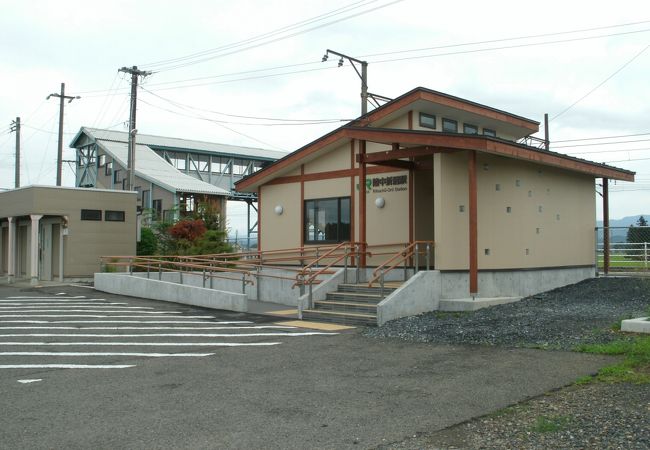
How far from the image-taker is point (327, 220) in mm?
19125

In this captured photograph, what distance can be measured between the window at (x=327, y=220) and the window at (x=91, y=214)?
11.4m

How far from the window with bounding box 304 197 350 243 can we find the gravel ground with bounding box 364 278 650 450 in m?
5.63

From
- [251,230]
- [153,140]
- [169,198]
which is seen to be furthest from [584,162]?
[153,140]

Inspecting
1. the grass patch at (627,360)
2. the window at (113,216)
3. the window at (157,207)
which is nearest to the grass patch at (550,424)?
the grass patch at (627,360)

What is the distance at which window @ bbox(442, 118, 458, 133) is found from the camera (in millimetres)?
18183

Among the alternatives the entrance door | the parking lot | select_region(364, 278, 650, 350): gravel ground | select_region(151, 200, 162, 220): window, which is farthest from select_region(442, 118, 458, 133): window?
select_region(151, 200, 162, 220): window

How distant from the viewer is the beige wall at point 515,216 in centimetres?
1466

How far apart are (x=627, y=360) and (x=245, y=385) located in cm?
516

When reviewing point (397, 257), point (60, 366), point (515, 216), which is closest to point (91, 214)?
point (397, 257)

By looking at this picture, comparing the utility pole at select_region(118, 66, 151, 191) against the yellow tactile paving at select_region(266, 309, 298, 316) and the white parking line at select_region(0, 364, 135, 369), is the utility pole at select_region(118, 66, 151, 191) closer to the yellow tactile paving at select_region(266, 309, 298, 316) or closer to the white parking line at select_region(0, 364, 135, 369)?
the yellow tactile paving at select_region(266, 309, 298, 316)

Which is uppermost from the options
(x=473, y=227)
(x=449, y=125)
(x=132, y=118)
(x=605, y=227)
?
(x=132, y=118)

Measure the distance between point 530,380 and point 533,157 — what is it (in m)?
8.96

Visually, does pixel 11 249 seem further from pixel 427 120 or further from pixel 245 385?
pixel 245 385

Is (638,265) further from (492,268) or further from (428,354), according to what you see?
(428,354)
